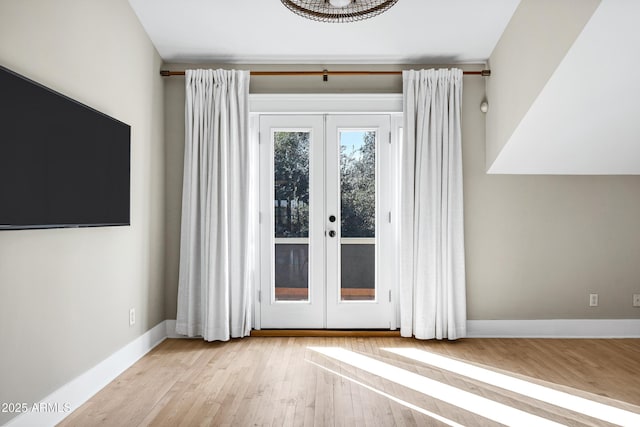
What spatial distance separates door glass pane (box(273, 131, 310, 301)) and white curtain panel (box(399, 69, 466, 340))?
0.86 meters

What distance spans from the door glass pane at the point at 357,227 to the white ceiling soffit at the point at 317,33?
93 centimetres

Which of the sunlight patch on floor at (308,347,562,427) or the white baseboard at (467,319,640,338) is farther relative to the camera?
the white baseboard at (467,319,640,338)

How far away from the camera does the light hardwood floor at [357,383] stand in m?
2.50

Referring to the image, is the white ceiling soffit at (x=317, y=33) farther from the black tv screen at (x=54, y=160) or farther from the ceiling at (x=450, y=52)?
the black tv screen at (x=54, y=160)

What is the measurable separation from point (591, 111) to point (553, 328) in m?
1.88

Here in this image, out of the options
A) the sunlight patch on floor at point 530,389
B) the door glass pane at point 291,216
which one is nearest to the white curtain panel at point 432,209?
the sunlight patch on floor at point 530,389

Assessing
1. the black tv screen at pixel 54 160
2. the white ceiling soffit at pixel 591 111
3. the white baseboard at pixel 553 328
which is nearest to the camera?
the black tv screen at pixel 54 160

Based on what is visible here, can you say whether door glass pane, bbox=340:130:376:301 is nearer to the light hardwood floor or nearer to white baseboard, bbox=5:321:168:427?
the light hardwood floor

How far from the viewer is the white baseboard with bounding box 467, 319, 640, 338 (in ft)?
13.4

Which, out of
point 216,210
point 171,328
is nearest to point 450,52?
point 216,210

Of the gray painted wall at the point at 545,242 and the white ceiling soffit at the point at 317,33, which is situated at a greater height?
the white ceiling soffit at the point at 317,33

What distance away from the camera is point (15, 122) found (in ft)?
Answer: 6.44

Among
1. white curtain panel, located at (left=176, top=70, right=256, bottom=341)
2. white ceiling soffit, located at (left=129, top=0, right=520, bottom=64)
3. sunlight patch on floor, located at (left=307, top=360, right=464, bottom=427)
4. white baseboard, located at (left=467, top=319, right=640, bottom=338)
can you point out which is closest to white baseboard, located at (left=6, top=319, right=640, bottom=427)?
white baseboard, located at (left=467, top=319, right=640, bottom=338)

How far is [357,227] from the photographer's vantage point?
420 cm
